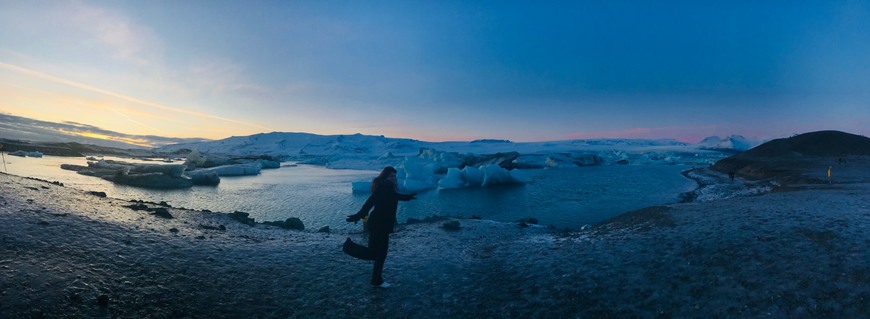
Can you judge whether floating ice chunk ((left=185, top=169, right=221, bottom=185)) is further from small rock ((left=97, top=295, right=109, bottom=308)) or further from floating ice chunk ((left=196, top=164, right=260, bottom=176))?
small rock ((left=97, top=295, right=109, bottom=308))

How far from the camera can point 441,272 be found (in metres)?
7.64

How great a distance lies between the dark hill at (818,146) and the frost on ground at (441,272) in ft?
169

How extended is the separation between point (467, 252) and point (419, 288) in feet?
10.4

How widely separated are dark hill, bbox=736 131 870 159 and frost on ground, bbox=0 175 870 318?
51517 millimetres

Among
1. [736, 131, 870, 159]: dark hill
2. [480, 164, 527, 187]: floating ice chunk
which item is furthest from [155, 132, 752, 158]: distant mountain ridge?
[480, 164, 527, 187]: floating ice chunk

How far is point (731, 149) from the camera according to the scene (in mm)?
Answer: 107688

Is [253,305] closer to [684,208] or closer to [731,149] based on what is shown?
[684,208]

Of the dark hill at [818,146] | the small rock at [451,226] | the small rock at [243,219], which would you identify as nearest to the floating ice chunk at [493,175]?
the small rock at [451,226]

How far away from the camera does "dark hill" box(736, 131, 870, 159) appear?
4966 centimetres

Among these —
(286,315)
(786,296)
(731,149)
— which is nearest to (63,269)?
(286,315)

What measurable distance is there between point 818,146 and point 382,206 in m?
66.2

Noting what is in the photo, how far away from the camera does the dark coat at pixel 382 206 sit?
601 cm

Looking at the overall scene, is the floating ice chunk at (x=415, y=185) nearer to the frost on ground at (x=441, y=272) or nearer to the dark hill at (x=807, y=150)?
the frost on ground at (x=441, y=272)

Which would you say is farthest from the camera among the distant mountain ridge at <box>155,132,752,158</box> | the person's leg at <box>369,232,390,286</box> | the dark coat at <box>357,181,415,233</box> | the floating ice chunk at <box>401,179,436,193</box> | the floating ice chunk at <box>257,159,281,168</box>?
the distant mountain ridge at <box>155,132,752,158</box>
